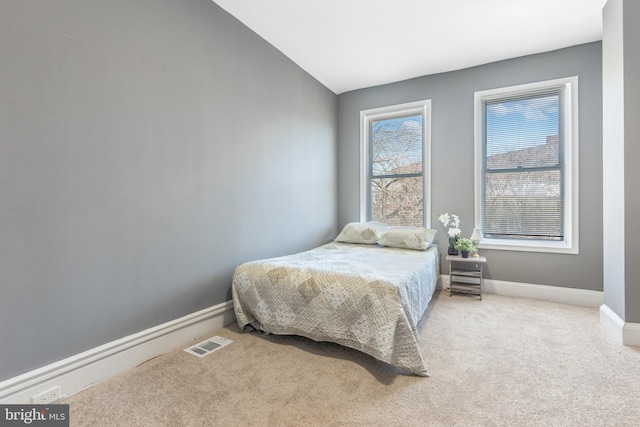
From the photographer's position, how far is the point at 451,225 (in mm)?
3529

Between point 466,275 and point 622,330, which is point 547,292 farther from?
point 622,330

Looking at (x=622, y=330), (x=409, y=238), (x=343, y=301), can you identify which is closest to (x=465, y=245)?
(x=409, y=238)

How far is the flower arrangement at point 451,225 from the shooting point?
3.33 metres

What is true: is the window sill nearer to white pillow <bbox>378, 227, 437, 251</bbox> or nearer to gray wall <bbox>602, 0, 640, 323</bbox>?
white pillow <bbox>378, 227, 437, 251</bbox>

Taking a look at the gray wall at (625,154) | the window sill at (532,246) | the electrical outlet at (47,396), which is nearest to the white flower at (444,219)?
the window sill at (532,246)

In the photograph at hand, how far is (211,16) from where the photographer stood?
230cm

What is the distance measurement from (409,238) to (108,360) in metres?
2.81

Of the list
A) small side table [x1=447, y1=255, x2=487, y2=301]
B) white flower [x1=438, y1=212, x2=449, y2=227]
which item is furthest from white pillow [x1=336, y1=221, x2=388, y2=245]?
small side table [x1=447, y1=255, x2=487, y2=301]

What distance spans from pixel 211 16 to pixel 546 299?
4153 millimetres

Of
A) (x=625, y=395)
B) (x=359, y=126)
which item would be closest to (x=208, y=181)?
(x=359, y=126)

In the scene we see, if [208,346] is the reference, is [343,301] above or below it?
above

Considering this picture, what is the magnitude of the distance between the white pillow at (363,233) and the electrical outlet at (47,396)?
2.84 meters

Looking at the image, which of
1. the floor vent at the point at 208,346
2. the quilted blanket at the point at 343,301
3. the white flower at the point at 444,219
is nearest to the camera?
the quilted blanket at the point at 343,301

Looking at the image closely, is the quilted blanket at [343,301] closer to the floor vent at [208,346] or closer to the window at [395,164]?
the floor vent at [208,346]
